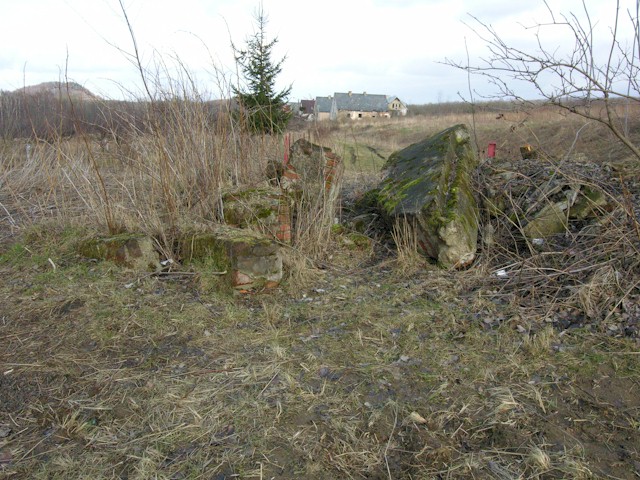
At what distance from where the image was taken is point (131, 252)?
4.13 meters

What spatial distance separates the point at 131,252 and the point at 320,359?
2.25 meters

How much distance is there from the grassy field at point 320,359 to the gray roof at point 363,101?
4123 cm

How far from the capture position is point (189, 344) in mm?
3012

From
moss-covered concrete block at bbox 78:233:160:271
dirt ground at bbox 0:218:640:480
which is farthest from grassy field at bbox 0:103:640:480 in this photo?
moss-covered concrete block at bbox 78:233:160:271

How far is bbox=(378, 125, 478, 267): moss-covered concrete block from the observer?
4.04 m

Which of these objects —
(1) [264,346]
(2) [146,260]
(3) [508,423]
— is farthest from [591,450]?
(2) [146,260]

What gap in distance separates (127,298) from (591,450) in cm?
320

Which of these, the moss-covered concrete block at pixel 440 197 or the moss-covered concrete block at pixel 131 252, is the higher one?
the moss-covered concrete block at pixel 440 197

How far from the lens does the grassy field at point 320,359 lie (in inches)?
80.2

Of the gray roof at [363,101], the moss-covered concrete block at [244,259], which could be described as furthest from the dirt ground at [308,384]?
the gray roof at [363,101]

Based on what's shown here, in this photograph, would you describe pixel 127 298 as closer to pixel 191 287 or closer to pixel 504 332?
pixel 191 287

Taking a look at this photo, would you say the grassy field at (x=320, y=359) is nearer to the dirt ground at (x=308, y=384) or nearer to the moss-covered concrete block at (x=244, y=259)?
the dirt ground at (x=308, y=384)

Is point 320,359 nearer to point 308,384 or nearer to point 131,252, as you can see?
point 308,384

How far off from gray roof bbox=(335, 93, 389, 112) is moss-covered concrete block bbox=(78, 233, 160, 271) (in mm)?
41138
